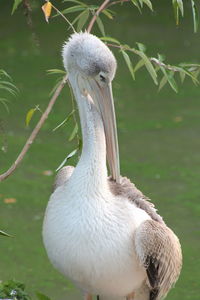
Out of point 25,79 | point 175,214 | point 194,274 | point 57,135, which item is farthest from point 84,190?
point 25,79

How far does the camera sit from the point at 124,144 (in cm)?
703

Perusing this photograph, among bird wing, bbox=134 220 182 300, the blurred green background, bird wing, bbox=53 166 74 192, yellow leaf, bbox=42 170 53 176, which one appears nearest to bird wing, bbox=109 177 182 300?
bird wing, bbox=134 220 182 300

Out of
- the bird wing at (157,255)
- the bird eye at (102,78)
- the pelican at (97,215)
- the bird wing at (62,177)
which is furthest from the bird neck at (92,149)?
the bird wing at (62,177)

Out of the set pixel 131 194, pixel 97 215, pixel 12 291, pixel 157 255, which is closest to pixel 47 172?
pixel 131 194

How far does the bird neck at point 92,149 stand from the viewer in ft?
11.1

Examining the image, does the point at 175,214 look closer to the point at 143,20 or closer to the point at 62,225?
the point at 62,225

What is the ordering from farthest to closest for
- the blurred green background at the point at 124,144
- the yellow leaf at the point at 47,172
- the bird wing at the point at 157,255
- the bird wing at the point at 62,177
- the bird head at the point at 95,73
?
1. the yellow leaf at the point at 47,172
2. the blurred green background at the point at 124,144
3. the bird wing at the point at 62,177
4. the bird wing at the point at 157,255
5. the bird head at the point at 95,73

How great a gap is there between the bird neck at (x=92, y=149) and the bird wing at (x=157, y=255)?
28cm

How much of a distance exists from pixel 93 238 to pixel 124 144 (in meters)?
3.77

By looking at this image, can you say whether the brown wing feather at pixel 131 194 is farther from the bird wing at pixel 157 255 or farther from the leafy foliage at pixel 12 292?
the leafy foliage at pixel 12 292

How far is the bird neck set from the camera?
339 cm

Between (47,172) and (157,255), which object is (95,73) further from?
(47,172)

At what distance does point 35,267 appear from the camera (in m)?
4.99

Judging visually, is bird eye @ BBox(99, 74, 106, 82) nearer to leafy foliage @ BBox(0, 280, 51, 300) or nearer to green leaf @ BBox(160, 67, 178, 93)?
green leaf @ BBox(160, 67, 178, 93)
